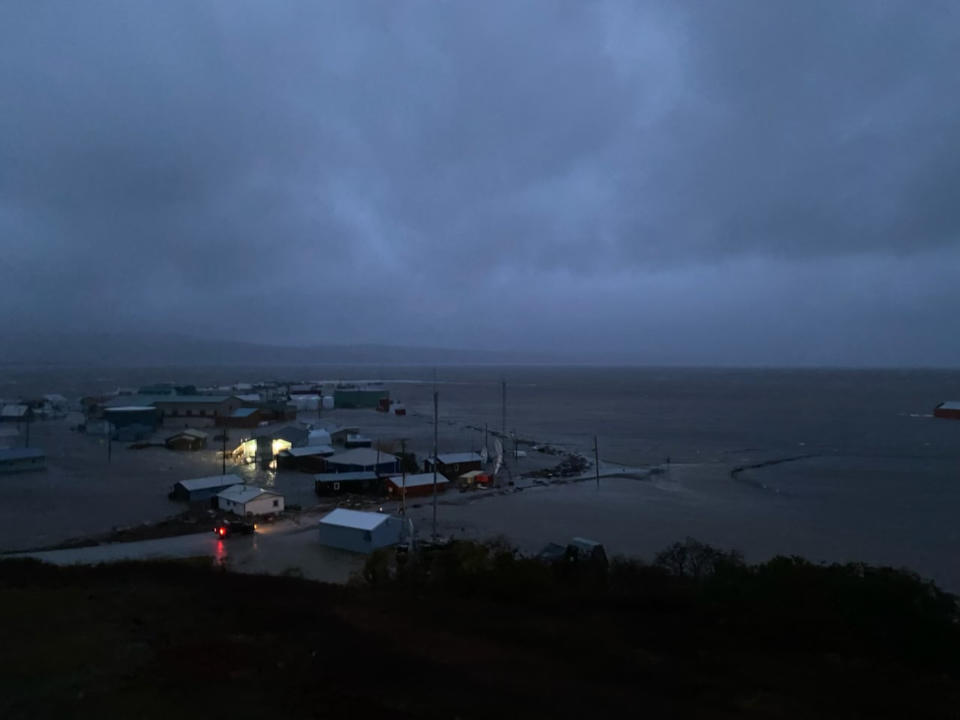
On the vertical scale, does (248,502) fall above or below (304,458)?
above

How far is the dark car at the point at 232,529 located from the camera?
10930 millimetres

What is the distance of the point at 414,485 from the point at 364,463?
2.05m

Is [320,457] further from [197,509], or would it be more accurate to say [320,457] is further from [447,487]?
[197,509]

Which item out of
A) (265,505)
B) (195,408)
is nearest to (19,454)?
(265,505)

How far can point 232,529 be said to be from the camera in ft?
36.3

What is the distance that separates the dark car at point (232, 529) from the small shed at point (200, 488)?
2.51 metres

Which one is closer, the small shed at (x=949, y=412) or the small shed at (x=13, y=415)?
the small shed at (x=13, y=415)

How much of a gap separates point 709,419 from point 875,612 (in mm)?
29815

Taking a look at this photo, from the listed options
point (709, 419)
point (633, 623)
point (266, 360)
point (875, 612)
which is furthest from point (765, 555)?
point (266, 360)

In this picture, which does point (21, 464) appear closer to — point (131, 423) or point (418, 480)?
point (131, 423)

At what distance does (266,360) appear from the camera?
600 ft

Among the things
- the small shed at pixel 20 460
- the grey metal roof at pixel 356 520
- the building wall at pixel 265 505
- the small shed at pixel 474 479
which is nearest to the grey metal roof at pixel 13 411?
the small shed at pixel 20 460

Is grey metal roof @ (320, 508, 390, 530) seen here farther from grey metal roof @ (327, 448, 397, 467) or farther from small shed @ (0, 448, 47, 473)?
small shed @ (0, 448, 47, 473)

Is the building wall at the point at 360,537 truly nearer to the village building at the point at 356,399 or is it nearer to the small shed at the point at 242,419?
the small shed at the point at 242,419
